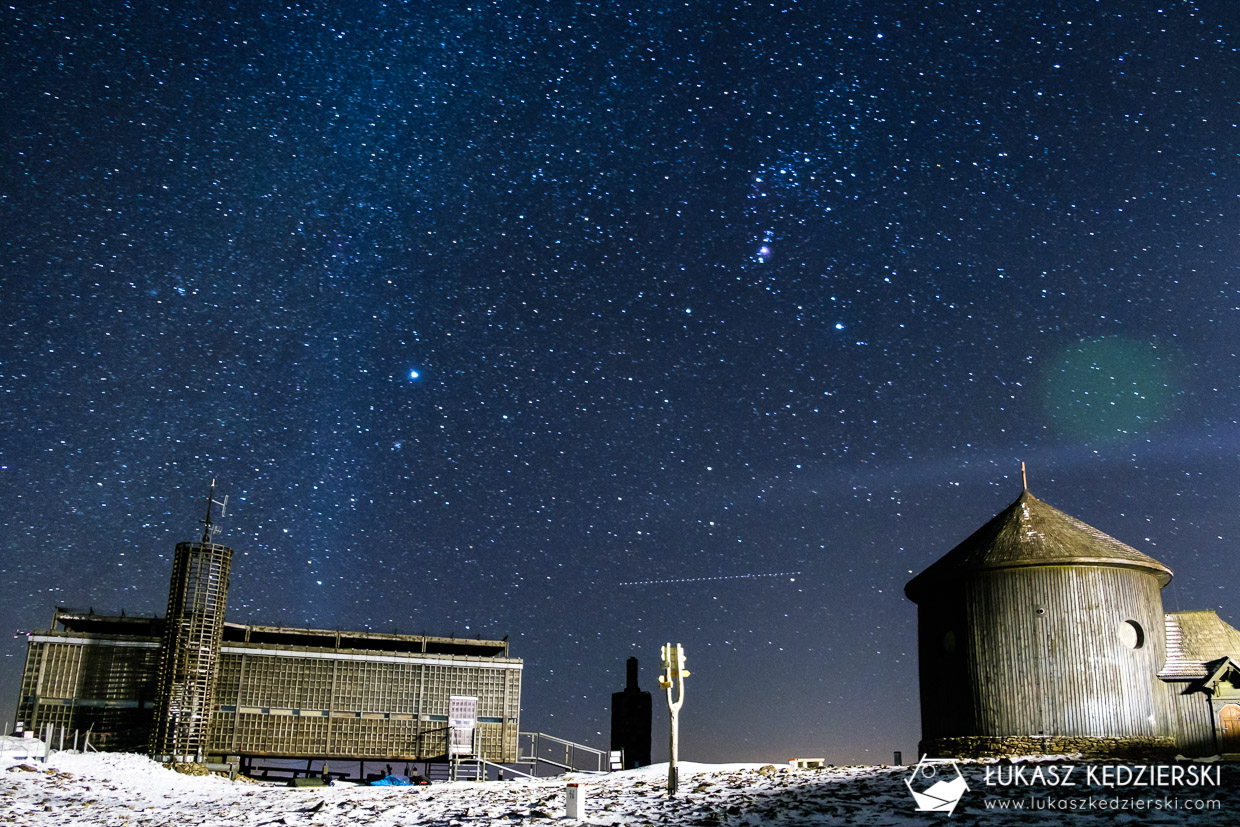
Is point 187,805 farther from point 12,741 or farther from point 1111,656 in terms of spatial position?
point 1111,656

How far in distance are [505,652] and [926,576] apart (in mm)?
29114

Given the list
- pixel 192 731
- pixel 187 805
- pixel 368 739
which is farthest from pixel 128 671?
pixel 187 805

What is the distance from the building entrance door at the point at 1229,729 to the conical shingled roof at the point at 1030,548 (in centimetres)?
436

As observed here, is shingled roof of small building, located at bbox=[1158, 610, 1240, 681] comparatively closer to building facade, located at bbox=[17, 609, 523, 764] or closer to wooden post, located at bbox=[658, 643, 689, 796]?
wooden post, located at bbox=[658, 643, 689, 796]

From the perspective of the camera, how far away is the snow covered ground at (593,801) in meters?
17.4

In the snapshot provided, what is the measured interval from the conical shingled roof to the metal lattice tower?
33710 mm

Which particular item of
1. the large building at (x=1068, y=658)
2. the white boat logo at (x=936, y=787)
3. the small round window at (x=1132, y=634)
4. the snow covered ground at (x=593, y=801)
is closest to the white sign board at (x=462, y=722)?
the snow covered ground at (x=593, y=801)

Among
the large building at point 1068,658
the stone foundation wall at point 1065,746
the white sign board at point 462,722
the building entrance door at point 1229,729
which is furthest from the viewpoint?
the white sign board at point 462,722

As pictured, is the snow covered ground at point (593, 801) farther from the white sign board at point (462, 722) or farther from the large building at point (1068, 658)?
the white sign board at point (462, 722)

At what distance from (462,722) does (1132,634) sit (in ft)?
112

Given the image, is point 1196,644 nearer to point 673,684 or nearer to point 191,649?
point 673,684

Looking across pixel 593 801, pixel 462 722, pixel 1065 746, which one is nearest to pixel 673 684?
pixel 593 801

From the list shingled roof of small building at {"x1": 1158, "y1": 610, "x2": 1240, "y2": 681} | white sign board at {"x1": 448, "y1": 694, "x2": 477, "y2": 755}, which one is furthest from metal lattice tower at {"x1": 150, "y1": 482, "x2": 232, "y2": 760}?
shingled roof of small building at {"x1": 1158, "y1": 610, "x2": 1240, "y2": 681}

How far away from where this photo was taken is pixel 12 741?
3634 cm
